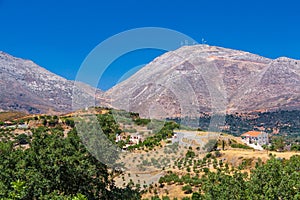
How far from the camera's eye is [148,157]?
31125 mm

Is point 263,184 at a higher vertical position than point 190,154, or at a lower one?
higher

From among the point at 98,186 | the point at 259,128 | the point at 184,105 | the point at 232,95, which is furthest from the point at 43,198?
the point at 232,95

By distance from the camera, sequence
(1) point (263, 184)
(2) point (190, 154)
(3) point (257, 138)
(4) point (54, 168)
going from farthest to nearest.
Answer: (3) point (257, 138) → (2) point (190, 154) → (4) point (54, 168) → (1) point (263, 184)

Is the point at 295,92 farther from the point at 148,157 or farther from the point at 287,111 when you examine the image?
the point at 148,157

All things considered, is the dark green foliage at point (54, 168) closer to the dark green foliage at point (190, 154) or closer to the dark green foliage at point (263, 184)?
the dark green foliage at point (263, 184)

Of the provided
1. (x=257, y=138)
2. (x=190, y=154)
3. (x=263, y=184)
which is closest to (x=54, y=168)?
(x=263, y=184)

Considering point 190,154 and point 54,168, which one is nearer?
point 54,168

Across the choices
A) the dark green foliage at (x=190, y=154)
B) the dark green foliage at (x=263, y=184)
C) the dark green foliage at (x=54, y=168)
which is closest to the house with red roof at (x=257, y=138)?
the dark green foliage at (x=190, y=154)

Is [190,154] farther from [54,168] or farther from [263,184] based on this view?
[263,184]

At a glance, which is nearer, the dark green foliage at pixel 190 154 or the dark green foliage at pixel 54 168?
the dark green foliage at pixel 54 168

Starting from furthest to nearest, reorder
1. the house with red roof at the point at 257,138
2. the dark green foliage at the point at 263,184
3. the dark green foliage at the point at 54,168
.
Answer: the house with red roof at the point at 257,138
the dark green foliage at the point at 54,168
the dark green foliage at the point at 263,184

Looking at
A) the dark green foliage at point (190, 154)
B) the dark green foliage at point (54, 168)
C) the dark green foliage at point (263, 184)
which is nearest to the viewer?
the dark green foliage at point (263, 184)

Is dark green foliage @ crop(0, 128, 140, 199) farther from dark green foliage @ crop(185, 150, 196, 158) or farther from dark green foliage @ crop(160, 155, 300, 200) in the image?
dark green foliage @ crop(185, 150, 196, 158)

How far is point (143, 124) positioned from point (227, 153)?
1225 cm
